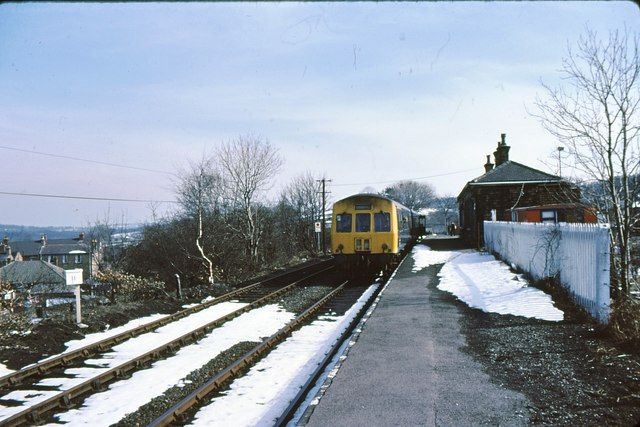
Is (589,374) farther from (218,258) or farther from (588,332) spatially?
(218,258)

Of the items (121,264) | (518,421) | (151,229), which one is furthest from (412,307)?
(121,264)

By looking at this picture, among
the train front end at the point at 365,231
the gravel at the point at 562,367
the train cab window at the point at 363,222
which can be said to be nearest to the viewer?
the gravel at the point at 562,367

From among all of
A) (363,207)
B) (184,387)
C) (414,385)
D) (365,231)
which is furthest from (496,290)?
(184,387)

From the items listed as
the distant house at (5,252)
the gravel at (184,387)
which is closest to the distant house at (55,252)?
the distant house at (5,252)

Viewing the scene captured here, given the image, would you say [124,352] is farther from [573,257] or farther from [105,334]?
[573,257]

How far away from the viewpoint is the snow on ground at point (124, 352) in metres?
6.14

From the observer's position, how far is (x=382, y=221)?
1777 centimetres

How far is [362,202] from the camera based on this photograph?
17969 millimetres

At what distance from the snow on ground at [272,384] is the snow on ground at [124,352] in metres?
2.21

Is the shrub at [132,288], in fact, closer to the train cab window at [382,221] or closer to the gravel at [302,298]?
the gravel at [302,298]

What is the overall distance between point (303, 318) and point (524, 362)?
5774 mm

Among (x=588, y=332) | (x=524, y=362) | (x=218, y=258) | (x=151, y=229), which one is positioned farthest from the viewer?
(x=151, y=229)

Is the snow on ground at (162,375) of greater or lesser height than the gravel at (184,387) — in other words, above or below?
below

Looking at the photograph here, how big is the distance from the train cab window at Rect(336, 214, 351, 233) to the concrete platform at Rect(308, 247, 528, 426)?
29.2 ft
